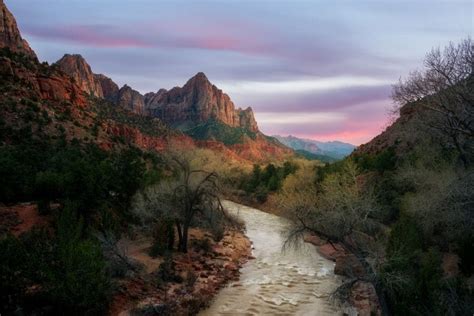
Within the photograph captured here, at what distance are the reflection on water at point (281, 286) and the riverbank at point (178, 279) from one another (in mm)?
739

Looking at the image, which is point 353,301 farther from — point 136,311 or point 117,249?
point 117,249

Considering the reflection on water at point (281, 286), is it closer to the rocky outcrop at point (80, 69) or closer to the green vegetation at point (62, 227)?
the green vegetation at point (62, 227)

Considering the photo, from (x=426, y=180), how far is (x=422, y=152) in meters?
7.58

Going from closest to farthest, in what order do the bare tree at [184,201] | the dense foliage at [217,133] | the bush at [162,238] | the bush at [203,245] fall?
the bush at [162,238]
the bare tree at [184,201]
the bush at [203,245]
the dense foliage at [217,133]

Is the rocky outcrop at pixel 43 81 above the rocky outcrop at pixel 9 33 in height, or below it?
below

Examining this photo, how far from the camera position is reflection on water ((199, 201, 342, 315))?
1645 centimetres

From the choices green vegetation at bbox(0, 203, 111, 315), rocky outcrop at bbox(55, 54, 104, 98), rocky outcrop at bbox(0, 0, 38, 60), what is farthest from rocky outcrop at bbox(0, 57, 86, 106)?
rocky outcrop at bbox(55, 54, 104, 98)

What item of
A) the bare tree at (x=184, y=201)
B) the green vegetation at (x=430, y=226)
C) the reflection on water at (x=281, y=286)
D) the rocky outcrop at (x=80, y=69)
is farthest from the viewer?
the rocky outcrop at (x=80, y=69)

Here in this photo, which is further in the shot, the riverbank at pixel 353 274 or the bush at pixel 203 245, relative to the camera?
the bush at pixel 203 245

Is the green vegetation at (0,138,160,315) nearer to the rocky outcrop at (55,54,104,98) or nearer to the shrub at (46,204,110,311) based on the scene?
the shrub at (46,204,110,311)

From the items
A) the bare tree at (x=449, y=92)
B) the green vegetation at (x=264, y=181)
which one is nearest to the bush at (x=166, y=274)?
the bare tree at (x=449, y=92)

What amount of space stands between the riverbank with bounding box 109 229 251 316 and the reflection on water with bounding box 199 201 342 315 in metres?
0.74

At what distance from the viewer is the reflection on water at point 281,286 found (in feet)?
54.0

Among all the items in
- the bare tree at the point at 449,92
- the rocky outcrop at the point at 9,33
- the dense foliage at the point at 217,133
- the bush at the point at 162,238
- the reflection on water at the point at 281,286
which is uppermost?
the rocky outcrop at the point at 9,33
